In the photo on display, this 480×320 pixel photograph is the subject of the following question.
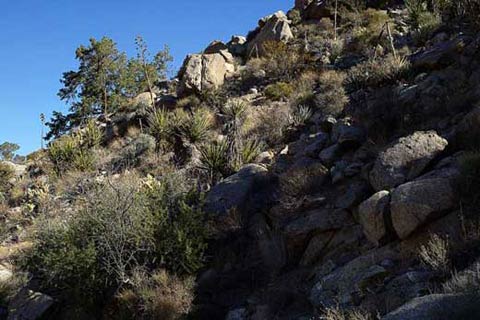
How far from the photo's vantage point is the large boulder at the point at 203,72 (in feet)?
A: 68.1

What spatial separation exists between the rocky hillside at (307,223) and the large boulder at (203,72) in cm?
580

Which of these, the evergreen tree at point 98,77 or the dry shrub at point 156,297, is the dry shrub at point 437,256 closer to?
the dry shrub at point 156,297

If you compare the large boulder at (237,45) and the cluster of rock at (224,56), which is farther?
the large boulder at (237,45)

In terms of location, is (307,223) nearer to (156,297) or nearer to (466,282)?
(156,297)

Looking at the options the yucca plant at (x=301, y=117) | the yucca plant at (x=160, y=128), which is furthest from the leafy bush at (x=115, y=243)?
the yucca plant at (x=160, y=128)

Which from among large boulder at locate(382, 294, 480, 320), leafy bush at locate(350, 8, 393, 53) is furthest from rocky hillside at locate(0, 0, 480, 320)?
leafy bush at locate(350, 8, 393, 53)

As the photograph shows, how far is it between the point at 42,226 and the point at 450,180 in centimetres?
786

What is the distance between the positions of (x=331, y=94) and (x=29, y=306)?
993 centimetres

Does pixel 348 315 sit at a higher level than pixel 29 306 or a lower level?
lower

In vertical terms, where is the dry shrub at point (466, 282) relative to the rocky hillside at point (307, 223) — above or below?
below

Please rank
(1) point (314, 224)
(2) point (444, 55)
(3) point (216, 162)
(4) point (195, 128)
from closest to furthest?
(1) point (314, 224), (2) point (444, 55), (3) point (216, 162), (4) point (195, 128)

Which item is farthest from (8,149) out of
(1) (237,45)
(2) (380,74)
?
(2) (380,74)

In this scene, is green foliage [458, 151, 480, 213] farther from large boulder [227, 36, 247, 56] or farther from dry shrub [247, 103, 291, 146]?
large boulder [227, 36, 247, 56]

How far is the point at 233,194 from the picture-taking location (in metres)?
9.60
